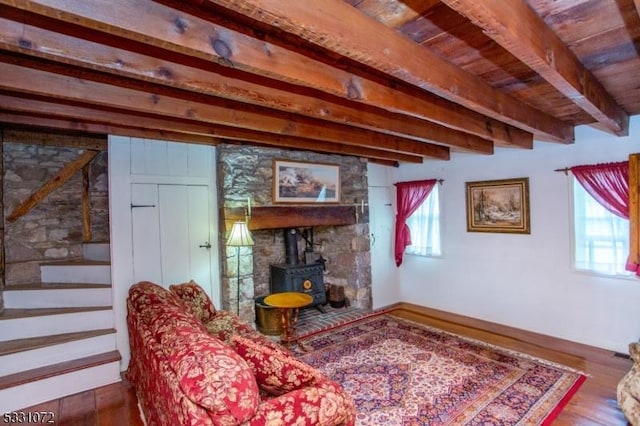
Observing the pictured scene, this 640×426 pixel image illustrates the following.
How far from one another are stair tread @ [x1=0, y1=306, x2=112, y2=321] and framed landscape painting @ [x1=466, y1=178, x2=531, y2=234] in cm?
451

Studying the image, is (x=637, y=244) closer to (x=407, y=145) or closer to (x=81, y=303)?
(x=407, y=145)

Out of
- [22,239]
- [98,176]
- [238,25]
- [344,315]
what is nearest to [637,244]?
[344,315]

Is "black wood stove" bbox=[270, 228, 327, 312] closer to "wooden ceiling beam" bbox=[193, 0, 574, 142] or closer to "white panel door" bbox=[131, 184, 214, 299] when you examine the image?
"white panel door" bbox=[131, 184, 214, 299]

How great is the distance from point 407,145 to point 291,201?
1543 millimetres

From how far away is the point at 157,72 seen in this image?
170 centimetres

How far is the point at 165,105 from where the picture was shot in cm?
222

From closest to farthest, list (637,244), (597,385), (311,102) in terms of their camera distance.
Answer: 1. (311,102)
2. (597,385)
3. (637,244)

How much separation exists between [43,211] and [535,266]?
227 inches

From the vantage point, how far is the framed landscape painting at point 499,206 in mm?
4082

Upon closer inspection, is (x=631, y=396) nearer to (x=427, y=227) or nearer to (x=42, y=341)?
(x=427, y=227)

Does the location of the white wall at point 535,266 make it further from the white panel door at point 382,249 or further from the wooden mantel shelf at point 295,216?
the wooden mantel shelf at point 295,216

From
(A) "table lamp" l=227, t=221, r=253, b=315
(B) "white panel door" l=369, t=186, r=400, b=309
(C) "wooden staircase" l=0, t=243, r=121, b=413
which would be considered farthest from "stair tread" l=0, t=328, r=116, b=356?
(B) "white panel door" l=369, t=186, r=400, b=309

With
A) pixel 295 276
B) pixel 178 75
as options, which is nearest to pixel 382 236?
pixel 295 276

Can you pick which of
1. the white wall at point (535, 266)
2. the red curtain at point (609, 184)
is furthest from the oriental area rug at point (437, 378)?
the red curtain at point (609, 184)
